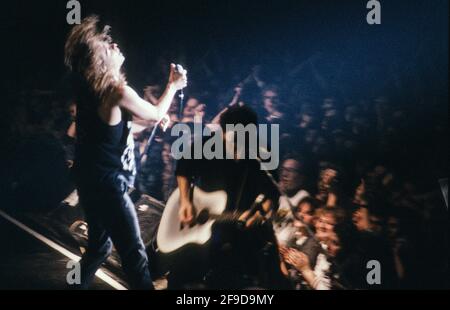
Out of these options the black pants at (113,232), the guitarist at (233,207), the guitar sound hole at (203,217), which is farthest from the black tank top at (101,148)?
the guitar sound hole at (203,217)

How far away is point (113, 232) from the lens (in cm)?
260

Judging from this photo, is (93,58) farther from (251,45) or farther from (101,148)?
(251,45)

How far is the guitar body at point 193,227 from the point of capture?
8.98 feet

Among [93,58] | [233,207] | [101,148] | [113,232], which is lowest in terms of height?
[113,232]

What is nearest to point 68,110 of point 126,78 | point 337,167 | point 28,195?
point 126,78

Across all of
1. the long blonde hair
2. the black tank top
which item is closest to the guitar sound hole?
the black tank top

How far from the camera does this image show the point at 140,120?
2.76 metres

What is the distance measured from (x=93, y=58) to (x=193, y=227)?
1440 mm

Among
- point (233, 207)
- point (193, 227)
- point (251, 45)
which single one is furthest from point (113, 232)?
point (251, 45)

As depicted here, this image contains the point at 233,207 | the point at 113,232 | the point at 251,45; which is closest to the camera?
the point at 113,232

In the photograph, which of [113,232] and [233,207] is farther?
[233,207]

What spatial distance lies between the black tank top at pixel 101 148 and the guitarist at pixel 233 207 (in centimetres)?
43

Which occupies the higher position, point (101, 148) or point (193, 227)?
point (101, 148)

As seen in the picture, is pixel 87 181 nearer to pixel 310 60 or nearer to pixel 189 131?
pixel 189 131
